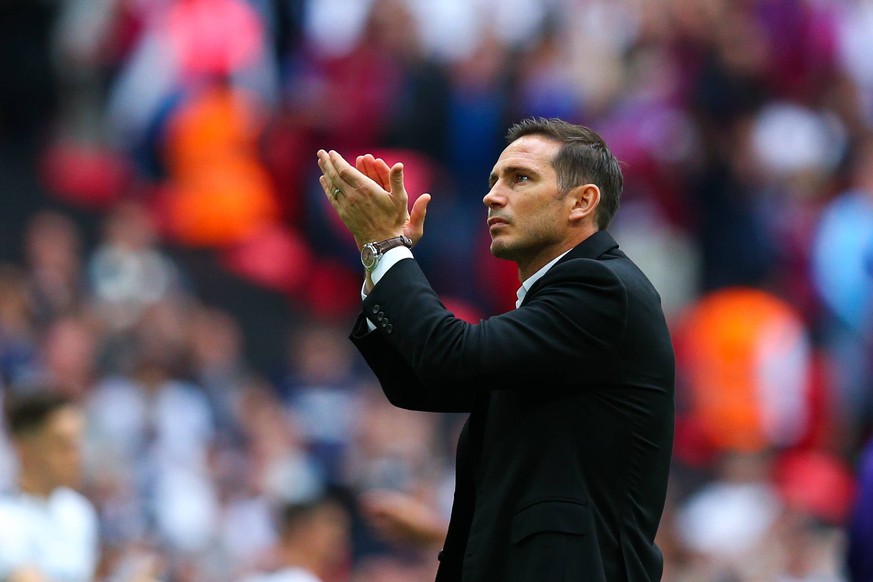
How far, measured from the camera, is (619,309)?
11.1 feet

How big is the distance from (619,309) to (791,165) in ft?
26.8

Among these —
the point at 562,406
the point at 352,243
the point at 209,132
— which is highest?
the point at 209,132

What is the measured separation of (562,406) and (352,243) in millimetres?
7588

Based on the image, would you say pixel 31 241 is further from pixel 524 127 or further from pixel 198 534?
pixel 524 127

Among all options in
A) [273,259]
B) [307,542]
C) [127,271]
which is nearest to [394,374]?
[307,542]

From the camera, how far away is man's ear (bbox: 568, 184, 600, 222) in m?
3.58

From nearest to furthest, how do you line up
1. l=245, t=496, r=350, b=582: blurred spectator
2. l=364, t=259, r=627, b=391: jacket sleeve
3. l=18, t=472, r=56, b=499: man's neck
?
l=364, t=259, r=627, b=391: jacket sleeve → l=18, t=472, r=56, b=499: man's neck → l=245, t=496, r=350, b=582: blurred spectator

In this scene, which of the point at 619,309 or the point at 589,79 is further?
the point at 589,79

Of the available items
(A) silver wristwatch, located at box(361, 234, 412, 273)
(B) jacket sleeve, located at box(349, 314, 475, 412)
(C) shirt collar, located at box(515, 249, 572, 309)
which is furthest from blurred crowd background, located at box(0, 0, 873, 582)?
(A) silver wristwatch, located at box(361, 234, 412, 273)

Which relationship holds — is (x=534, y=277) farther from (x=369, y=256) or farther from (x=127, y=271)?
(x=127, y=271)

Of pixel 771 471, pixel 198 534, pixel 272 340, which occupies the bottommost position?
pixel 198 534

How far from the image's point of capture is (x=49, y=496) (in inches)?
234

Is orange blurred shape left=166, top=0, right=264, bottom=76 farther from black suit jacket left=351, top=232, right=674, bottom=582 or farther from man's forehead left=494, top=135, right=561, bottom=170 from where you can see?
black suit jacket left=351, top=232, right=674, bottom=582

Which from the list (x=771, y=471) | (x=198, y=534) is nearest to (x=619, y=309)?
(x=198, y=534)
